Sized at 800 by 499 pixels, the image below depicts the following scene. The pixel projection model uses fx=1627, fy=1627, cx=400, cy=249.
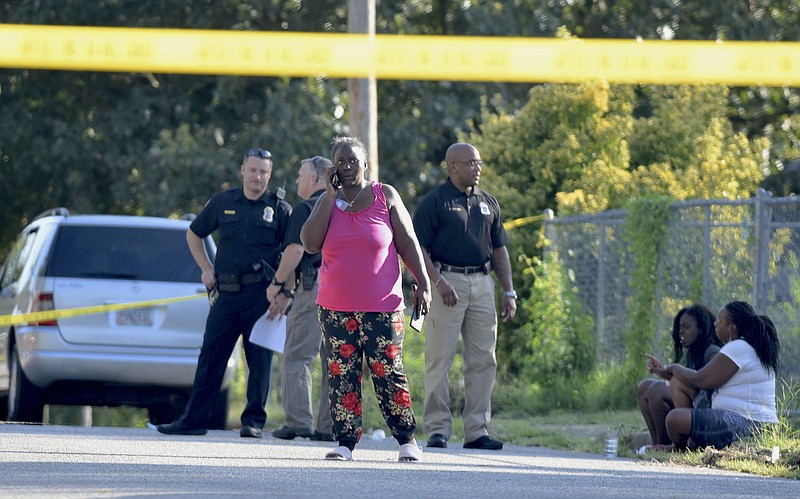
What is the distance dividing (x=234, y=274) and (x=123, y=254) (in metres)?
2.17

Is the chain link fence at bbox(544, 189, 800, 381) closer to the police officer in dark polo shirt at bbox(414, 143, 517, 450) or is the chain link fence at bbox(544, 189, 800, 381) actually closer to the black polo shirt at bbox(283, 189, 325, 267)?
the police officer in dark polo shirt at bbox(414, 143, 517, 450)

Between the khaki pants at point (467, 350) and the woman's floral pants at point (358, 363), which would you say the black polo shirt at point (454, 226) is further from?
the woman's floral pants at point (358, 363)

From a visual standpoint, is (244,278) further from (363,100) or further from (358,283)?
(363,100)

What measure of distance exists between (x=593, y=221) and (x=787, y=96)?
36.7 ft

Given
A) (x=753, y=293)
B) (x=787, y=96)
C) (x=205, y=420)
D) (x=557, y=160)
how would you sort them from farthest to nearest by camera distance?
(x=787, y=96)
(x=557, y=160)
(x=753, y=293)
(x=205, y=420)

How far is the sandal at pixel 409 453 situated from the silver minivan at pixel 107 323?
3569 millimetres

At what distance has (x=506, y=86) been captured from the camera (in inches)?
969


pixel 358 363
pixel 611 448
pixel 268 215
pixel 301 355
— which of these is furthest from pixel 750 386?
pixel 268 215

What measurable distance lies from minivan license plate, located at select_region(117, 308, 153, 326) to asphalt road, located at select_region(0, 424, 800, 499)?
182 cm

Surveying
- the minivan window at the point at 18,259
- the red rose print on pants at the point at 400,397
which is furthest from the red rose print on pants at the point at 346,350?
the minivan window at the point at 18,259

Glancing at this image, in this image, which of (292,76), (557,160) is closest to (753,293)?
(557,160)

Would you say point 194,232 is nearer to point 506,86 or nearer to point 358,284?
point 358,284

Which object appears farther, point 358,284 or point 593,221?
point 593,221

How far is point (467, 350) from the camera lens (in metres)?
10.6
